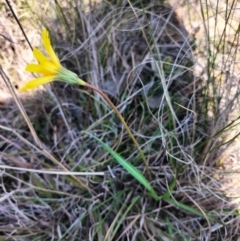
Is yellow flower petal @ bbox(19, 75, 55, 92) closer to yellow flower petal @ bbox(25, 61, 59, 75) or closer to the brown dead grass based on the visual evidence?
yellow flower petal @ bbox(25, 61, 59, 75)

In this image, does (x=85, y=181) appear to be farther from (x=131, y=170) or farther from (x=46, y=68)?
(x=46, y=68)

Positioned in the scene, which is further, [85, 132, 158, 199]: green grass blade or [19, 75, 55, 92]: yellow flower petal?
[85, 132, 158, 199]: green grass blade

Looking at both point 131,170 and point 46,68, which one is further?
point 131,170

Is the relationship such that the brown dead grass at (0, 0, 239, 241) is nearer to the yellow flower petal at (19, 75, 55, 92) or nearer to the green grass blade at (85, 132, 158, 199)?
the green grass blade at (85, 132, 158, 199)

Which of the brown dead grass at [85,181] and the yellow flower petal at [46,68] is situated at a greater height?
the yellow flower petal at [46,68]

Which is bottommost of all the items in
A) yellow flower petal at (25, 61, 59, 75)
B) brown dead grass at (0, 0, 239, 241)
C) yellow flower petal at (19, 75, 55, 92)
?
brown dead grass at (0, 0, 239, 241)

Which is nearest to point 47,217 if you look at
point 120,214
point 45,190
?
point 45,190

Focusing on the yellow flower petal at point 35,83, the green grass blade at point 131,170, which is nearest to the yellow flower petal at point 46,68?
the yellow flower petal at point 35,83

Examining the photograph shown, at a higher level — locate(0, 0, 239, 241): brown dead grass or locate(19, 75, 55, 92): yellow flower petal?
locate(19, 75, 55, 92): yellow flower petal

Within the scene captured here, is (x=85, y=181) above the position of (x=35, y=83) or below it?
below

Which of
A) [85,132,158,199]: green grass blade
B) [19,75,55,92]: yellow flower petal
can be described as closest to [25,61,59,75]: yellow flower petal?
[19,75,55,92]: yellow flower petal

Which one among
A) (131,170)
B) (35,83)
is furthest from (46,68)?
(131,170)

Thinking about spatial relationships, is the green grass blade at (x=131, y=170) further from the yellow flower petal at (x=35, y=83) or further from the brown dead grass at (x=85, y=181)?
the yellow flower petal at (x=35, y=83)
